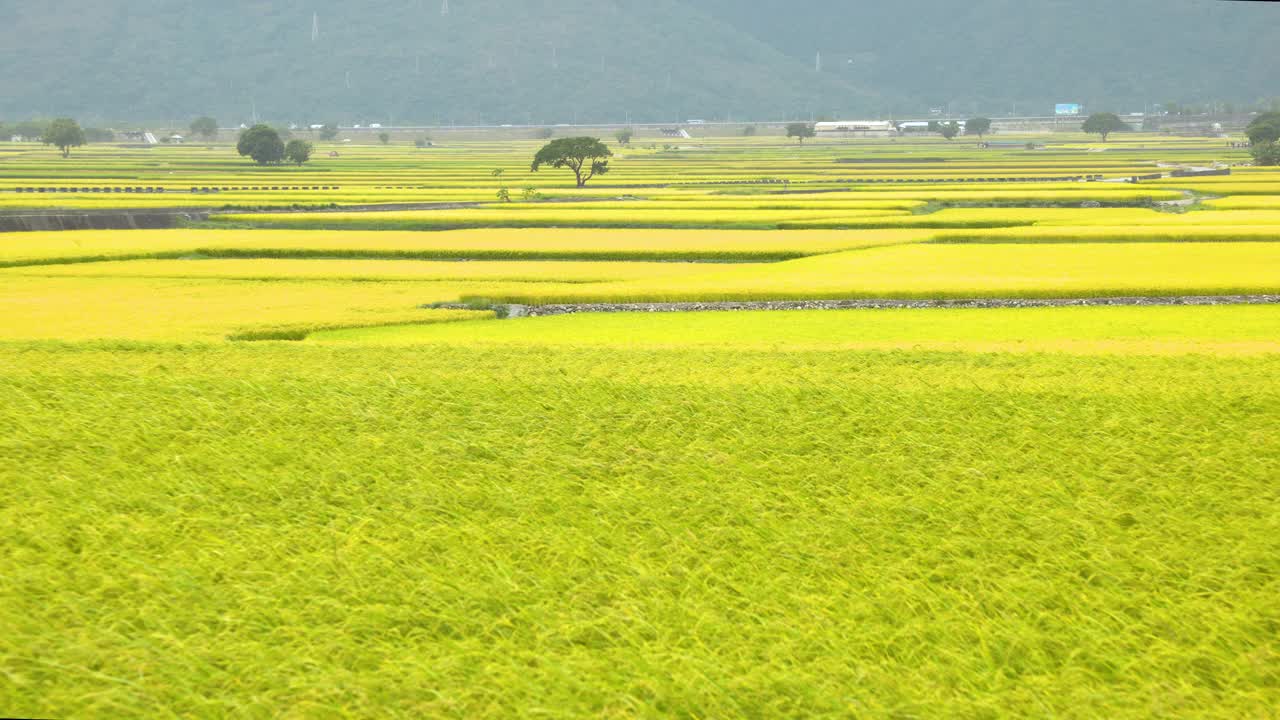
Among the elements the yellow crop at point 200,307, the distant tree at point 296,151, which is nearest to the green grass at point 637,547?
the yellow crop at point 200,307

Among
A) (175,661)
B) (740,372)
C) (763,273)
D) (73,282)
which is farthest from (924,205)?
(175,661)

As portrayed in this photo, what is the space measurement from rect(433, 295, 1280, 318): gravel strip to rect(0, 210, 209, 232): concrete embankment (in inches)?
1657

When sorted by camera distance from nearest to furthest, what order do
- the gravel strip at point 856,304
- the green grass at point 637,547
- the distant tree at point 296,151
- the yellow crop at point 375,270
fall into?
the green grass at point 637,547 → the gravel strip at point 856,304 → the yellow crop at point 375,270 → the distant tree at point 296,151

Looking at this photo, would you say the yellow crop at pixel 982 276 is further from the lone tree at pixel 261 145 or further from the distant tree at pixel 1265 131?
the distant tree at pixel 1265 131

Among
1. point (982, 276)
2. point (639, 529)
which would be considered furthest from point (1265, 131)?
point (639, 529)

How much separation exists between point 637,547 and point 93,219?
68684mm

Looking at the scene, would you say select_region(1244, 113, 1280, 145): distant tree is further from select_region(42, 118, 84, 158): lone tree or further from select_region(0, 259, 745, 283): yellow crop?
select_region(42, 118, 84, 158): lone tree

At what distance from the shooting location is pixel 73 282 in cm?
4141

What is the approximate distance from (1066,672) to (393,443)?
7739mm

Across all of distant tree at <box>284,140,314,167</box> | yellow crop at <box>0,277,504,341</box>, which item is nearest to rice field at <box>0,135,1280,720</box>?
yellow crop at <box>0,277,504,341</box>

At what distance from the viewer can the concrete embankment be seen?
68.2 m

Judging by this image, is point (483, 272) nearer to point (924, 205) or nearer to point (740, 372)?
point (740, 372)

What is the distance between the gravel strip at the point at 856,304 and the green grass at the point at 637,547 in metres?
20.0

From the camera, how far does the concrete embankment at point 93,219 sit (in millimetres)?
68188
